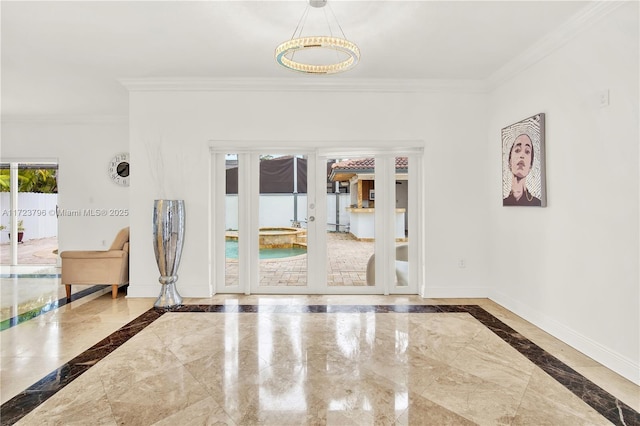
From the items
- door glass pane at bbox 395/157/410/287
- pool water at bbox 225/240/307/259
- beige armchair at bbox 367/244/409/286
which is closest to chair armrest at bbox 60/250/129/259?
pool water at bbox 225/240/307/259

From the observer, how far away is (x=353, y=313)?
3717 millimetres

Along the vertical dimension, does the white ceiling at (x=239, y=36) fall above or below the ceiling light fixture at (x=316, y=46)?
above

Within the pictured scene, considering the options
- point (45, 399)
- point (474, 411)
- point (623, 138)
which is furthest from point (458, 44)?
point (45, 399)

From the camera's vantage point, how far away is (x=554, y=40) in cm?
→ 308

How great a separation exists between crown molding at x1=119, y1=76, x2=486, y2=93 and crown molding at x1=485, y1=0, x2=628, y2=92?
1.27ft

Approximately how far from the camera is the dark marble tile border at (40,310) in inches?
136

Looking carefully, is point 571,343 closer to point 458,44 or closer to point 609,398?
point 609,398

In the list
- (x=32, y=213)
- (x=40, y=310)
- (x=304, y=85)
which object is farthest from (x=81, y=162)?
(x=304, y=85)

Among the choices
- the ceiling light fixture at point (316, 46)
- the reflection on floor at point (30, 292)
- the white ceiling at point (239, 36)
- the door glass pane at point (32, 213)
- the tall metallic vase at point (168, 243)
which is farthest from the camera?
the door glass pane at point (32, 213)

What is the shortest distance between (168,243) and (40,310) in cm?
154

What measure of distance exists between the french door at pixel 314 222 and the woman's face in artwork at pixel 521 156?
1.09 m

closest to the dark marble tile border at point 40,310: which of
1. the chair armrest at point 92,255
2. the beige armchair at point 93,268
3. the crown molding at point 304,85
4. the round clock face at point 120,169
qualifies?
the beige armchair at point 93,268

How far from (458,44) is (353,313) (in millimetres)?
2886

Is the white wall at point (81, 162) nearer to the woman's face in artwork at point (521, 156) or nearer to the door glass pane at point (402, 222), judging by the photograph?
the door glass pane at point (402, 222)
